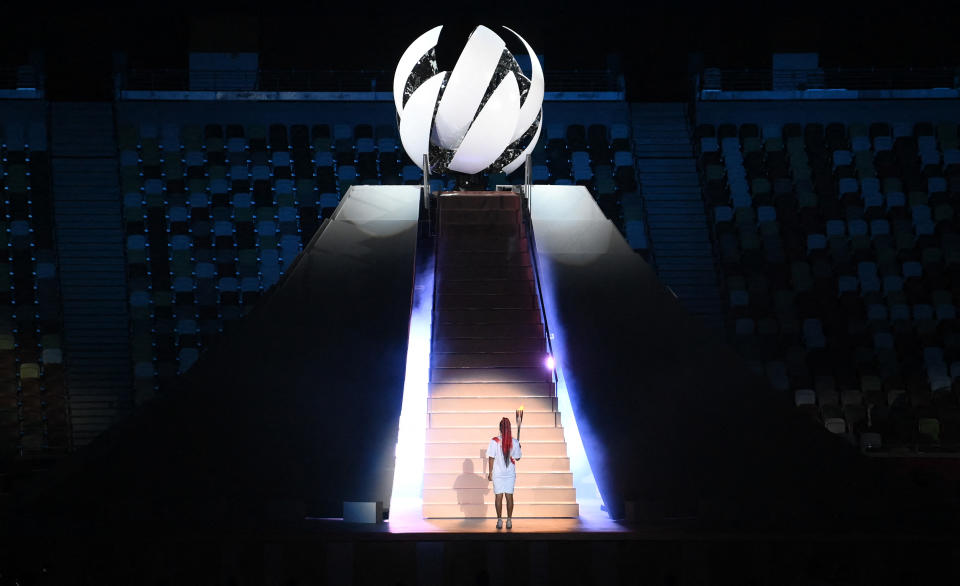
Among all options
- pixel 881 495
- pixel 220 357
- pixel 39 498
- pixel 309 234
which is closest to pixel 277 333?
pixel 220 357

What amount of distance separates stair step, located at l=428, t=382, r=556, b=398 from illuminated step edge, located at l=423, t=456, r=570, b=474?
0.84 m

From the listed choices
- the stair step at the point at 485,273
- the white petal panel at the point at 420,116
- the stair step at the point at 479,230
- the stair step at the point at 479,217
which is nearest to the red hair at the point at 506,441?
the stair step at the point at 485,273

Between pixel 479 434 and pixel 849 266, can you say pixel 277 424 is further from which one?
pixel 849 266

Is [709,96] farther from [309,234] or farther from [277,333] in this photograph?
[277,333]

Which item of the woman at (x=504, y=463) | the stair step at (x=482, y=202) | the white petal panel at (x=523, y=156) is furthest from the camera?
the white petal panel at (x=523, y=156)

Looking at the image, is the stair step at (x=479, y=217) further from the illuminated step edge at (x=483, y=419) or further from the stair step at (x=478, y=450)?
the stair step at (x=478, y=450)

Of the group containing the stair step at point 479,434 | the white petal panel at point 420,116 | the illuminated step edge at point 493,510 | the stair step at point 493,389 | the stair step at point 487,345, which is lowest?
the illuminated step edge at point 493,510

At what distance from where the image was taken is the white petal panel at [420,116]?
13578mm

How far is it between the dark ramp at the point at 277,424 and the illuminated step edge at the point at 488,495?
547 mm

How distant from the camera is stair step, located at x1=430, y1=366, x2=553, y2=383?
10.8 metres

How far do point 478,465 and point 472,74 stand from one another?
5408 mm

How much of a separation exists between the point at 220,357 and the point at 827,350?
31.6 ft

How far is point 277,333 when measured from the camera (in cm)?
1090

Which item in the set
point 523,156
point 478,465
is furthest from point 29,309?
point 478,465
